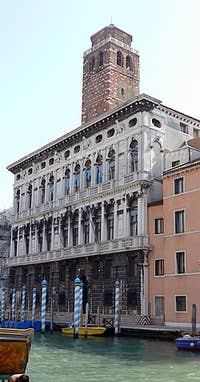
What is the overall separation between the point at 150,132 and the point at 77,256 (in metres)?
8.24

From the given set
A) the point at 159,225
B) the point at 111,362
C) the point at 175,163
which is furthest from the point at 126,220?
the point at 111,362

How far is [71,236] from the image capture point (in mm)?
31344

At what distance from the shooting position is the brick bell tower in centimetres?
3750

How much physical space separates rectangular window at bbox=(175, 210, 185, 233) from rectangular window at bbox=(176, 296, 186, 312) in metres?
3.03

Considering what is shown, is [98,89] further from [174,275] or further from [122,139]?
[174,275]

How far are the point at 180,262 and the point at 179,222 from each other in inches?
72.7

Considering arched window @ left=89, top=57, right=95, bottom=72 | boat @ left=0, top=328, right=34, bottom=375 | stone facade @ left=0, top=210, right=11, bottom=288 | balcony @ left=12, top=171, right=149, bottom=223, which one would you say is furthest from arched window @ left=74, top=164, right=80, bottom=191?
boat @ left=0, top=328, right=34, bottom=375

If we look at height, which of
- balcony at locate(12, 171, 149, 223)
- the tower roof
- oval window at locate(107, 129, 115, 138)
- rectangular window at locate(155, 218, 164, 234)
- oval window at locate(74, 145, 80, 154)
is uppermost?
the tower roof

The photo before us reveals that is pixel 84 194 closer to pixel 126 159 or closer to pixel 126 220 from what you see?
pixel 126 159

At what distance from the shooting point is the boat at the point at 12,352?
10203 mm

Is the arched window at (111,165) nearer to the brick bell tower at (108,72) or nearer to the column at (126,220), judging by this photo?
the column at (126,220)

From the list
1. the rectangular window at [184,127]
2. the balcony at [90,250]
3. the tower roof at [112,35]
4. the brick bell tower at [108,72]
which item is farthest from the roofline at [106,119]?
the tower roof at [112,35]

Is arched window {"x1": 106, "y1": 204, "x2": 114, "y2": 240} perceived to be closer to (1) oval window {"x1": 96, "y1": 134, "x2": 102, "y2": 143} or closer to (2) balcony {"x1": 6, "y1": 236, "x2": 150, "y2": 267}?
(2) balcony {"x1": 6, "y1": 236, "x2": 150, "y2": 267}

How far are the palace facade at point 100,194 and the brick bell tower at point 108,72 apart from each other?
0.08 m
